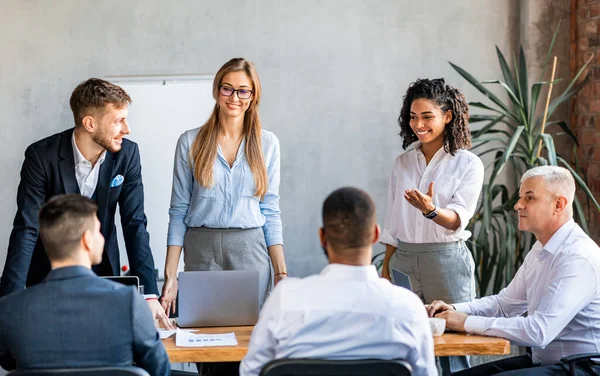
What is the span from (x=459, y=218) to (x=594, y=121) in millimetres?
2257

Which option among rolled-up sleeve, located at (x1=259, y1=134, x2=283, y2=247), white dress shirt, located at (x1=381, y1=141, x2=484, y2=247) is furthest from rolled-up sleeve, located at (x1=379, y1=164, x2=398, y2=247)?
rolled-up sleeve, located at (x1=259, y1=134, x2=283, y2=247)

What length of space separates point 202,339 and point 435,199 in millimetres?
1330

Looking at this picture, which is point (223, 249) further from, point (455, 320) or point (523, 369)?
point (523, 369)

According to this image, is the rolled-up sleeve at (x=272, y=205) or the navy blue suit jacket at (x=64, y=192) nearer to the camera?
the navy blue suit jacket at (x=64, y=192)

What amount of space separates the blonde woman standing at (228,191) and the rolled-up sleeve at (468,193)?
0.81 m

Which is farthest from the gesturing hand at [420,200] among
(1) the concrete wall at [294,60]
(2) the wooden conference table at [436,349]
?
(1) the concrete wall at [294,60]

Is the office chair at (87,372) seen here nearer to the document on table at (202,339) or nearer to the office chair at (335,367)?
the office chair at (335,367)

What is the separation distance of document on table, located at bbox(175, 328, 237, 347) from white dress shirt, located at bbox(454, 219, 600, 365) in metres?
0.86

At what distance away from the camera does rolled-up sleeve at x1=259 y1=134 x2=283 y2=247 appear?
11.4 feet

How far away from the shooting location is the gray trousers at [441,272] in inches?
132

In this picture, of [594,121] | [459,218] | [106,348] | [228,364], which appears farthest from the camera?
[594,121]

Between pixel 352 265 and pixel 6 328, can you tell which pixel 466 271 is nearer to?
pixel 352 265

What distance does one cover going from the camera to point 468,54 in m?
5.41

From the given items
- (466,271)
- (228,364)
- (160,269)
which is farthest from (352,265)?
(160,269)
